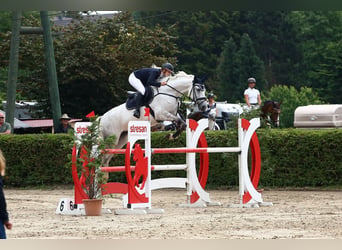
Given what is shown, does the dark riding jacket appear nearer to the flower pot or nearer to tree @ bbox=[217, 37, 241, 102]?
the flower pot

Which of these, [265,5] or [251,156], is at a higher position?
[265,5]

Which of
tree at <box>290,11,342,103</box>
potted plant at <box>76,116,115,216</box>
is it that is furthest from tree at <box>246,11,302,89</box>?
potted plant at <box>76,116,115,216</box>

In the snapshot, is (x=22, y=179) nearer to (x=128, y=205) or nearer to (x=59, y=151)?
(x=59, y=151)

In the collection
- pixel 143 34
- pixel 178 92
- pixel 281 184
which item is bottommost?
pixel 281 184

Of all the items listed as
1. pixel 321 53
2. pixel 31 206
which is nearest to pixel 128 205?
pixel 31 206

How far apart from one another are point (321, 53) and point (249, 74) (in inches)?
233

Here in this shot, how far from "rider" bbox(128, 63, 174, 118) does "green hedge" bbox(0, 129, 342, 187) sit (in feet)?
7.05

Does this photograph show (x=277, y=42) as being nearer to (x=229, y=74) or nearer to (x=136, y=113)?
(x=229, y=74)

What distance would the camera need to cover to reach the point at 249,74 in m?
55.3

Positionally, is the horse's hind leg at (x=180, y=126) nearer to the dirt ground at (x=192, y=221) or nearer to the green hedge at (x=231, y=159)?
the dirt ground at (x=192, y=221)

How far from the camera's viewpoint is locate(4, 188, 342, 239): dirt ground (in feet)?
27.9

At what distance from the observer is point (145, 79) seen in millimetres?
13211

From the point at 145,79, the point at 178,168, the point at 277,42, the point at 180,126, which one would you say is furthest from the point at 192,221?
the point at 277,42

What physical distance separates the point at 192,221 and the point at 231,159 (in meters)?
4.69
